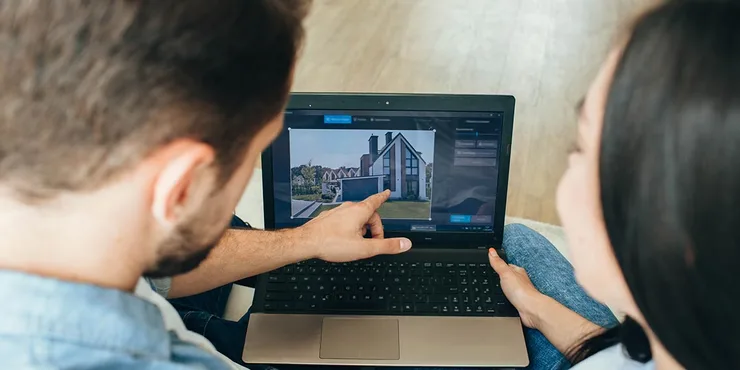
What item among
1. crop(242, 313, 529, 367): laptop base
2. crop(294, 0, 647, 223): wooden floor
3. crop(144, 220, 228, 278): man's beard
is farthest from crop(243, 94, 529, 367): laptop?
crop(294, 0, 647, 223): wooden floor

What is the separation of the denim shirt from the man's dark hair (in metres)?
0.08

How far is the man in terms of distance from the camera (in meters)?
0.48

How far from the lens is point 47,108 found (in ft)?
1.62

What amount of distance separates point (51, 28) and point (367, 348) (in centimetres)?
65

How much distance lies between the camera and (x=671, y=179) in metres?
0.51

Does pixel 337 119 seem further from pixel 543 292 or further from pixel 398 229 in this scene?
pixel 543 292

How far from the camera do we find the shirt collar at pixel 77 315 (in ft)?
1.71

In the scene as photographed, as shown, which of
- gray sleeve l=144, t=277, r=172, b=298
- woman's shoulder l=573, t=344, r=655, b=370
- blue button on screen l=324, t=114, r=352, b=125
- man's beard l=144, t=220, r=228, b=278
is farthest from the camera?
blue button on screen l=324, t=114, r=352, b=125

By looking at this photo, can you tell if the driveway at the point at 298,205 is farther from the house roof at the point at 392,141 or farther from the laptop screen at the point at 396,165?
the house roof at the point at 392,141

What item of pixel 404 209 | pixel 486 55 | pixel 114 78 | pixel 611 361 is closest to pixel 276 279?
pixel 404 209

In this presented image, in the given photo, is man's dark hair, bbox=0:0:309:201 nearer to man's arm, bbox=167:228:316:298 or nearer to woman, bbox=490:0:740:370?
woman, bbox=490:0:740:370

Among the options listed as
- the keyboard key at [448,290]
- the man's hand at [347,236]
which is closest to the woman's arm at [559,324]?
the keyboard key at [448,290]

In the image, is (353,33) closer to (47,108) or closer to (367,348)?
(367,348)

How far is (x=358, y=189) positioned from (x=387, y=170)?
0.06 meters
